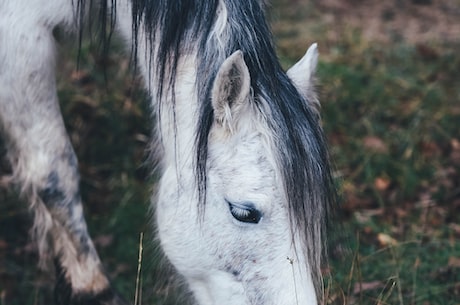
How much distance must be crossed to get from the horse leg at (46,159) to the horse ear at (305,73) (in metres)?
0.98

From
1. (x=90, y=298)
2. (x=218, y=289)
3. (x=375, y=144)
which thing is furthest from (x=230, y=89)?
(x=375, y=144)

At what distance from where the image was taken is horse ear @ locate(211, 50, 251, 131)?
273cm

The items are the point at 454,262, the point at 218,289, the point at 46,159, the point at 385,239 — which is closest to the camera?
the point at 218,289

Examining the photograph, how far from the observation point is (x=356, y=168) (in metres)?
5.11

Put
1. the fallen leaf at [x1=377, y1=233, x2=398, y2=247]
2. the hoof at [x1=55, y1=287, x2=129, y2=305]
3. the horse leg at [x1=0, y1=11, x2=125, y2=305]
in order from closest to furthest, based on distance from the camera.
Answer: the horse leg at [x1=0, y1=11, x2=125, y2=305] → the hoof at [x1=55, y1=287, x2=129, y2=305] → the fallen leaf at [x1=377, y1=233, x2=398, y2=247]

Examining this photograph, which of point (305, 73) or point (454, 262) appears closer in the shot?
point (305, 73)

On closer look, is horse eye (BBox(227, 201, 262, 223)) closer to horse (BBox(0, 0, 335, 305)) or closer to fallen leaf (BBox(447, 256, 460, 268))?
horse (BBox(0, 0, 335, 305))

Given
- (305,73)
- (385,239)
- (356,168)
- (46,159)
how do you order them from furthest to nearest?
(356,168)
(385,239)
(46,159)
(305,73)

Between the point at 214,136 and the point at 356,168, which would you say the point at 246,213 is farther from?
the point at 356,168

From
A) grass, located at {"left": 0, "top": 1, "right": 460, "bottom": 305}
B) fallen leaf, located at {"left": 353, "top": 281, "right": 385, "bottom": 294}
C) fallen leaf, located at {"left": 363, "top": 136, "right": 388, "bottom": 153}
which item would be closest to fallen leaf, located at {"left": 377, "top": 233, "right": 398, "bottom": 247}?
grass, located at {"left": 0, "top": 1, "right": 460, "bottom": 305}

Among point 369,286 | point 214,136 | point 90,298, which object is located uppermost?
point 214,136

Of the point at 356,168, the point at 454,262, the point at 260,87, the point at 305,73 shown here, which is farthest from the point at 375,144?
the point at 260,87

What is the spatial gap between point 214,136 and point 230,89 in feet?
0.58

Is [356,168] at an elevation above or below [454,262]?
below
